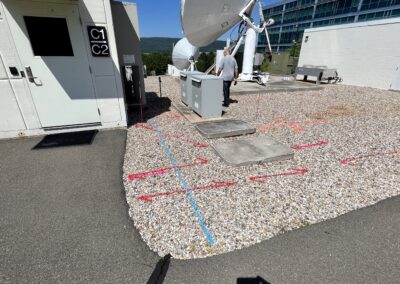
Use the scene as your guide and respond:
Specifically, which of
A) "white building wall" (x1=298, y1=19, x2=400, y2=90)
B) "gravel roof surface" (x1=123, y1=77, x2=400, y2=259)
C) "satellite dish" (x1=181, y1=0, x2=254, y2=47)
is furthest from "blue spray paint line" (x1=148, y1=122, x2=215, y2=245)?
"white building wall" (x1=298, y1=19, x2=400, y2=90)

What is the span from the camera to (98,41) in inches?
202

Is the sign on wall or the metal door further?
the sign on wall

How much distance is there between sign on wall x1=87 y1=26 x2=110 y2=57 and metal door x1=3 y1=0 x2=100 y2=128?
0.22 m

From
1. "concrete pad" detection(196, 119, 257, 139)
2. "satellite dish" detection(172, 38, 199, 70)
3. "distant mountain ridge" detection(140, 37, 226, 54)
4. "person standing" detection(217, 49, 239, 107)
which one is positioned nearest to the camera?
"concrete pad" detection(196, 119, 257, 139)

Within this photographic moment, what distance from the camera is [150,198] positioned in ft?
10.5

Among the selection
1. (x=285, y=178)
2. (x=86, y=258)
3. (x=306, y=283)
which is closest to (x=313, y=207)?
(x=285, y=178)

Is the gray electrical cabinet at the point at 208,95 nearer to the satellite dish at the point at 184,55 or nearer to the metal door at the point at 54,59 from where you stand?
the metal door at the point at 54,59

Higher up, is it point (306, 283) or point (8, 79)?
point (8, 79)

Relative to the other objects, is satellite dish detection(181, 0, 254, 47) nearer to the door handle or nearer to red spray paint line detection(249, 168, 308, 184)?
the door handle

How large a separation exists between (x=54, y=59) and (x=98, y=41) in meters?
1.18

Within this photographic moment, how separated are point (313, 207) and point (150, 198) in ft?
8.20

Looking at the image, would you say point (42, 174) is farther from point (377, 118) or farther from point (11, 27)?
point (377, 118)

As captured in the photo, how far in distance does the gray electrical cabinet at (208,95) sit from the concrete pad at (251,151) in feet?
6.79

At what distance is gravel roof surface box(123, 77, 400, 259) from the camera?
2605mm
